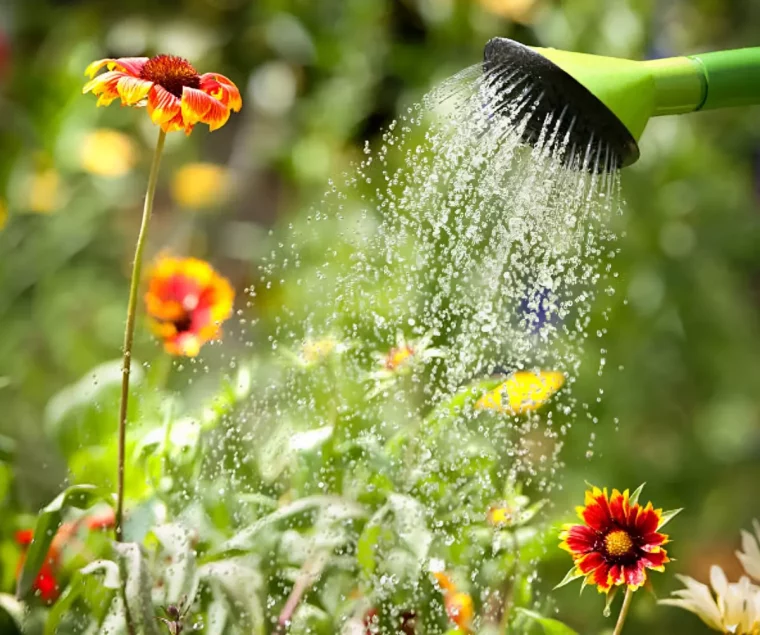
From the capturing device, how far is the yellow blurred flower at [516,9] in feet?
3.97

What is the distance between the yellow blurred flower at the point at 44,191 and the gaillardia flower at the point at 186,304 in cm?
64

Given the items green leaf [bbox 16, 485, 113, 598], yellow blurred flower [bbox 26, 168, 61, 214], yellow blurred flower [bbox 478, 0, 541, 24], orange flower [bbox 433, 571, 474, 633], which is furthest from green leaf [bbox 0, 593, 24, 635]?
yellow blurred flower [bbox 478, 0, 541, 24]

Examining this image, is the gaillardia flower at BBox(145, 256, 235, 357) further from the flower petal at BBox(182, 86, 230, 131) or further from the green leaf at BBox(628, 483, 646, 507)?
the green leaf at BBox(628, 483, 646, 507)

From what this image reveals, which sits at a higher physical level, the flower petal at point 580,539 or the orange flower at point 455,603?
the flower petal at point 580,539

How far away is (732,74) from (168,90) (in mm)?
279

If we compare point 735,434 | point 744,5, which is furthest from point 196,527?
point 744,5

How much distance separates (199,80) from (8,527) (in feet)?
0.98

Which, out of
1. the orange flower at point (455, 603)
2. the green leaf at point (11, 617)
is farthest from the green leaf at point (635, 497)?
the green leaf at point (11, 617)

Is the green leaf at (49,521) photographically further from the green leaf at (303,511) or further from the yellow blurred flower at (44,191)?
the yellow blurred flower at (44,191)

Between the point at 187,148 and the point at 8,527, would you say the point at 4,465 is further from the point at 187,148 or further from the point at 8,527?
the point at 187,148

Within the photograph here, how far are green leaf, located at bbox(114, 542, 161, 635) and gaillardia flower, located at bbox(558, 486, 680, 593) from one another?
206 millimetres

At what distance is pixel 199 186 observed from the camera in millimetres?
1355

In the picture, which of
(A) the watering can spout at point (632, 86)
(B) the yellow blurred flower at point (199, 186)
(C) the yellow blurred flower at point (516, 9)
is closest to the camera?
(A) the watering can spout at point (632, 86)

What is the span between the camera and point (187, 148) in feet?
4.58
